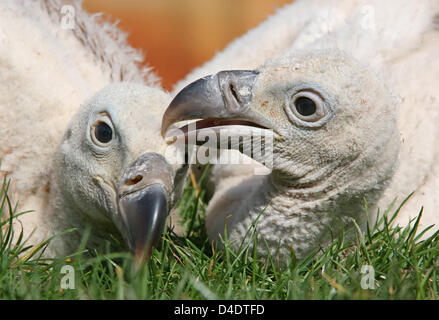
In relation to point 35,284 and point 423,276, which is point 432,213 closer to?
point 423,276

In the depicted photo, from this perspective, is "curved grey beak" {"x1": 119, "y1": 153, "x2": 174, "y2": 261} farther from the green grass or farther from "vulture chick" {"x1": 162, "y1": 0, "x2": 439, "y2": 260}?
"vulture chick" {"x1": 162, "y1": 0, "x2": 439, "y2": 260}

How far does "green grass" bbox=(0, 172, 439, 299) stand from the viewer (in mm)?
2613

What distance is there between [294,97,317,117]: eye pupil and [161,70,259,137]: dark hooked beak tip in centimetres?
22

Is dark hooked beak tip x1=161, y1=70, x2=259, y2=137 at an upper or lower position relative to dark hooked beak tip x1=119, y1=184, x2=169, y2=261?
upper

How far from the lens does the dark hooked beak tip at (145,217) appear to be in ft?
8.94

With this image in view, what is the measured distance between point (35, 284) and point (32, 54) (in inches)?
61.4

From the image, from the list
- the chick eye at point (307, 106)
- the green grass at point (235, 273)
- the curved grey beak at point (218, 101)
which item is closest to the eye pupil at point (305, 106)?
the chick eye at point (307, 106)

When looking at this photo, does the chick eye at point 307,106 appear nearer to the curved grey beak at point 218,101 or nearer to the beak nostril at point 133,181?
the curved grey beak at point 218,101

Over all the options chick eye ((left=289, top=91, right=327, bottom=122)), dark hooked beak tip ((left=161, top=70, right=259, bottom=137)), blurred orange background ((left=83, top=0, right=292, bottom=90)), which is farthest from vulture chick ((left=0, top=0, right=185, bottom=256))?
blurred orange background ((left=83, top=0, right=292, bottom=90))

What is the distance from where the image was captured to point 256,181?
3.71 meters

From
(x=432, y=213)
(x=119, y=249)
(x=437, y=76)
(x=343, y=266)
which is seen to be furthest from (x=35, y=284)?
(x=437, y=76)

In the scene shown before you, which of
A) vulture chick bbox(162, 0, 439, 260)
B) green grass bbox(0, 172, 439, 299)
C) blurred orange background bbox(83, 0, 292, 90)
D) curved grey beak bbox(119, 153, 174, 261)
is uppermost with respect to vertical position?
blurred orange background bbox(83, 0, 292, 90)

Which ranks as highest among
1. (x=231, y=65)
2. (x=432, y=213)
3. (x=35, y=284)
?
(x=231, y=65)

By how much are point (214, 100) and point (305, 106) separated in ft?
1.37
